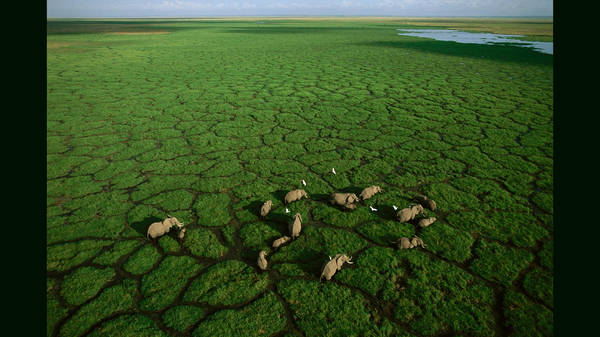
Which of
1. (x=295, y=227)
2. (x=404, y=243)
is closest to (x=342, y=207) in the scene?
(x=295, y=227)

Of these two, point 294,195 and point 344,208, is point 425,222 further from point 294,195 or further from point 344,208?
point 294,195

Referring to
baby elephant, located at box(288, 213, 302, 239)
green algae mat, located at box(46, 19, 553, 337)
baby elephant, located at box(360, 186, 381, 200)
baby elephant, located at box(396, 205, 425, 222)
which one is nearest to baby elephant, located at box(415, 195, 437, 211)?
green algae mat, located at box(46, 19, 553, 337)

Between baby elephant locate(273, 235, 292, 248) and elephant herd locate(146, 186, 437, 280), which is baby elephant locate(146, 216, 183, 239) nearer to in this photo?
elephant herd locate(146, 186, 437, 280)

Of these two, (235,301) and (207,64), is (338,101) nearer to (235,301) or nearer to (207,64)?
(235,301)

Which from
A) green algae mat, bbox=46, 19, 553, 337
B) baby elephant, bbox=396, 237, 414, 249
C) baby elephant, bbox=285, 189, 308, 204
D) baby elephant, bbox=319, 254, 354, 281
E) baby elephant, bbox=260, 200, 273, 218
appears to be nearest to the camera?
green algae mat, bbox=46, 19, 553, 337

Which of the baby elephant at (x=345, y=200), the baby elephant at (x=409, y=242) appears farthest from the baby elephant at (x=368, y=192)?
the baby elephant at (x=409, y=242)

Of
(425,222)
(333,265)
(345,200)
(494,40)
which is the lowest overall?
(333,265)

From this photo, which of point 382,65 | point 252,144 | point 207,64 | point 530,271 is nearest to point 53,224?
point 252,144
